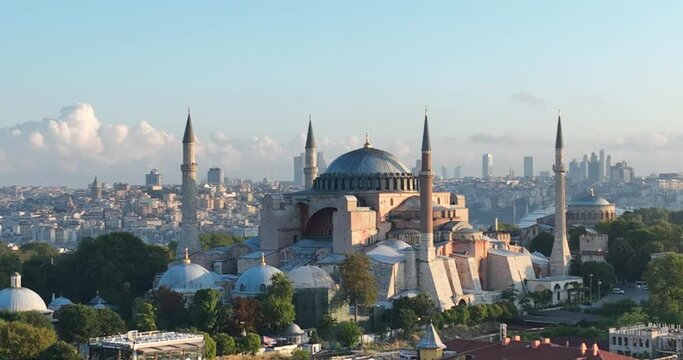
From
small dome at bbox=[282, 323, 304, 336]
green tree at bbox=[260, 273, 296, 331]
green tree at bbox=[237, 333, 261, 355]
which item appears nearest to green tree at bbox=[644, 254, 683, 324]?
small dome at bbox=[282, 323, 304, 336]

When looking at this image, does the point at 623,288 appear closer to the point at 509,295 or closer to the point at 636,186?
the point at 509,295

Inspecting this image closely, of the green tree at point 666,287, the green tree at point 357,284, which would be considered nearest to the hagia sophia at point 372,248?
the green tree at point 357,284

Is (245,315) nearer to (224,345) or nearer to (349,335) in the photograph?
(224,345)

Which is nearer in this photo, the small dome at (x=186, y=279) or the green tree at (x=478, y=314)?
the small dome at (x=186, y=279)

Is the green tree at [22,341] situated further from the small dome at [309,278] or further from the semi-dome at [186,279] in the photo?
the small dome at [309,278]

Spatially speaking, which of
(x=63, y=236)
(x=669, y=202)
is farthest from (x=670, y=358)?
(x=669, y=202)

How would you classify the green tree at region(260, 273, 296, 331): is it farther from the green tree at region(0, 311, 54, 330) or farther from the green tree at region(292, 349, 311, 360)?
the green tree at region(0, 311, 54, 330)
